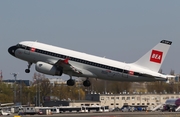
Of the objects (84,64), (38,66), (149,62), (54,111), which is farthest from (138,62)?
(54,111)

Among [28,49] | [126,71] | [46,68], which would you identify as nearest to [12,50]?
[28,49]

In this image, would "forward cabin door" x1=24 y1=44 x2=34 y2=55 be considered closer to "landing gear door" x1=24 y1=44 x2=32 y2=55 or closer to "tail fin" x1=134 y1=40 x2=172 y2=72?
"landing gear door" x1=24 y1=44 x2=32 y2=55

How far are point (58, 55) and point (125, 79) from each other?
13.1 meters

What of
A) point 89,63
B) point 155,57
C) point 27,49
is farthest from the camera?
point 27,49

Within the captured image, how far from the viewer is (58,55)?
103000mm

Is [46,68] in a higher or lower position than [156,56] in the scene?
lower

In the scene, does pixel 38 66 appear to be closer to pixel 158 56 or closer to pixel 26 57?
pixel 26 57

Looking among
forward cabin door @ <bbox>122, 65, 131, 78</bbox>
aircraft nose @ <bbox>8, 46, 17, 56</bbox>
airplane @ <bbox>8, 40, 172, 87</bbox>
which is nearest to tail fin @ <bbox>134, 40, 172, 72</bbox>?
airplane @ <bbox>8, 40, 172, 87</bbox>

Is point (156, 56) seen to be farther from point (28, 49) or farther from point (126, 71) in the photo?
point (28, 49)

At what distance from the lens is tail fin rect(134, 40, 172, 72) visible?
101m

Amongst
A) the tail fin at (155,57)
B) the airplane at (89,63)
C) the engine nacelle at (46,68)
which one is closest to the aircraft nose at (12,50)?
the airplane at (89,63)

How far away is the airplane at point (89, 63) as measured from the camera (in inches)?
3964

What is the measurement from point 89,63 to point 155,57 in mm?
12156

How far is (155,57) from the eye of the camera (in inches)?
4035
